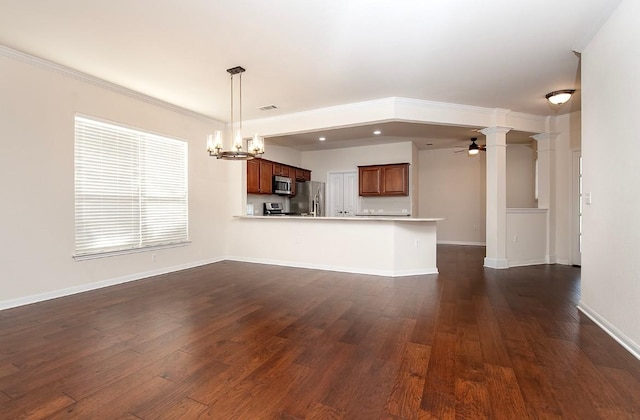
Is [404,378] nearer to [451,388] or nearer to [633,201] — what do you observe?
[451,388]

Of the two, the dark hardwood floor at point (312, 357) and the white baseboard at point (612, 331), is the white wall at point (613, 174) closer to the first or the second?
the white baseboard at point (612, 331)

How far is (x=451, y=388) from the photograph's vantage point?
1841 millimetres

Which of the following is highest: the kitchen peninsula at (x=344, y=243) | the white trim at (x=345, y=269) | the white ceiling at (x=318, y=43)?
the white ceiling at (x=318, y=43)

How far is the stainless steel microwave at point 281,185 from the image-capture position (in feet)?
23.3

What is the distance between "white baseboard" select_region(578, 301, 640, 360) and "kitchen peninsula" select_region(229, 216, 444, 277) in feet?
6.85

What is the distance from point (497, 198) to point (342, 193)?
4.04 m

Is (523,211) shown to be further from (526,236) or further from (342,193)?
(342,193)

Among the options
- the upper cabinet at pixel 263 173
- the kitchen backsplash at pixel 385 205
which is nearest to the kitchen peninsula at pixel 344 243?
the upper cabinet at pixel 263 173

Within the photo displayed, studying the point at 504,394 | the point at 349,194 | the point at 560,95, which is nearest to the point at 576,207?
the point at 560,95

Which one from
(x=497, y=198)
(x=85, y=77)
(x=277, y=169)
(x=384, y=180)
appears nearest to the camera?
(x=85, y=77)

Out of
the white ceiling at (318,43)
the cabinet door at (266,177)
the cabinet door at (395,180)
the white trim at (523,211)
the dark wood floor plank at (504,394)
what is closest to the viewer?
the dark wood floor plank at (504,394)

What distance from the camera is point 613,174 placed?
2576mm

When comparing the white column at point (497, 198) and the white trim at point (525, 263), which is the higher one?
the white column at point (497, 198)

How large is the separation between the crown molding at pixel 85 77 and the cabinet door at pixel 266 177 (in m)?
1.82
